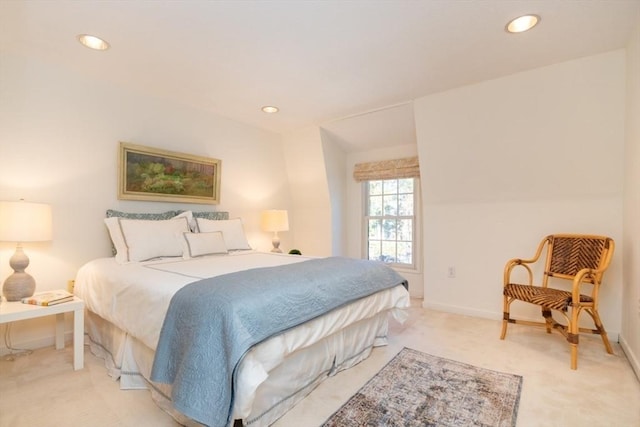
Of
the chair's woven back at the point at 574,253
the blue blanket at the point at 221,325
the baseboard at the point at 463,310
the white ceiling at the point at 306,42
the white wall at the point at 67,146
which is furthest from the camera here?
the baseboard at the point at 463,310

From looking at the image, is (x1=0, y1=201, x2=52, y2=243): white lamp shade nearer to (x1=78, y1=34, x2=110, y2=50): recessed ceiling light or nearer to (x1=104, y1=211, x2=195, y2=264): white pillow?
(x1=104, y1=211, x2=195, y2=264): white pillow

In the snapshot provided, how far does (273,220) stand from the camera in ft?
13.3

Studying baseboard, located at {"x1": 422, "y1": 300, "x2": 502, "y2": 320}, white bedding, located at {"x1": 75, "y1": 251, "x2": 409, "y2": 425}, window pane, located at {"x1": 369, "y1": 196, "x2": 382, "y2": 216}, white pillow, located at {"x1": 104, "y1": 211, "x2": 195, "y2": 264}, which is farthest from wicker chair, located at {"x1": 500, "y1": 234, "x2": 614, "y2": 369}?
white pillow, located at {"x1": 104, "y1": 211, "x2": 195, "y2": 264}

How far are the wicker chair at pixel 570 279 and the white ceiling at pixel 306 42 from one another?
1516mm

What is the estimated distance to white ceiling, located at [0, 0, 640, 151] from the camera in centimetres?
186

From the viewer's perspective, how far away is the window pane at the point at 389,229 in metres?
4.43

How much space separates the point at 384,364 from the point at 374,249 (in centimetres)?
252

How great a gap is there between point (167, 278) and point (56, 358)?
1.30 metres

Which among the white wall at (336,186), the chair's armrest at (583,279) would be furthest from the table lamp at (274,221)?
the chair's armrest at (583,279)

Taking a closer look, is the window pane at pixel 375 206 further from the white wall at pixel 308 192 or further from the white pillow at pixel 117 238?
the white pillow at pixel 117 238

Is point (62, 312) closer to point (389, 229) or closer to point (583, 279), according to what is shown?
point (389, 229)

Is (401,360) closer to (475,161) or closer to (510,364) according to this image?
(510,364)

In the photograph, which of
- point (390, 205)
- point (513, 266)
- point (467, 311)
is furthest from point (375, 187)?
point (513, 266)

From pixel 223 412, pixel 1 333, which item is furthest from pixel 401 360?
pixel 1 333
